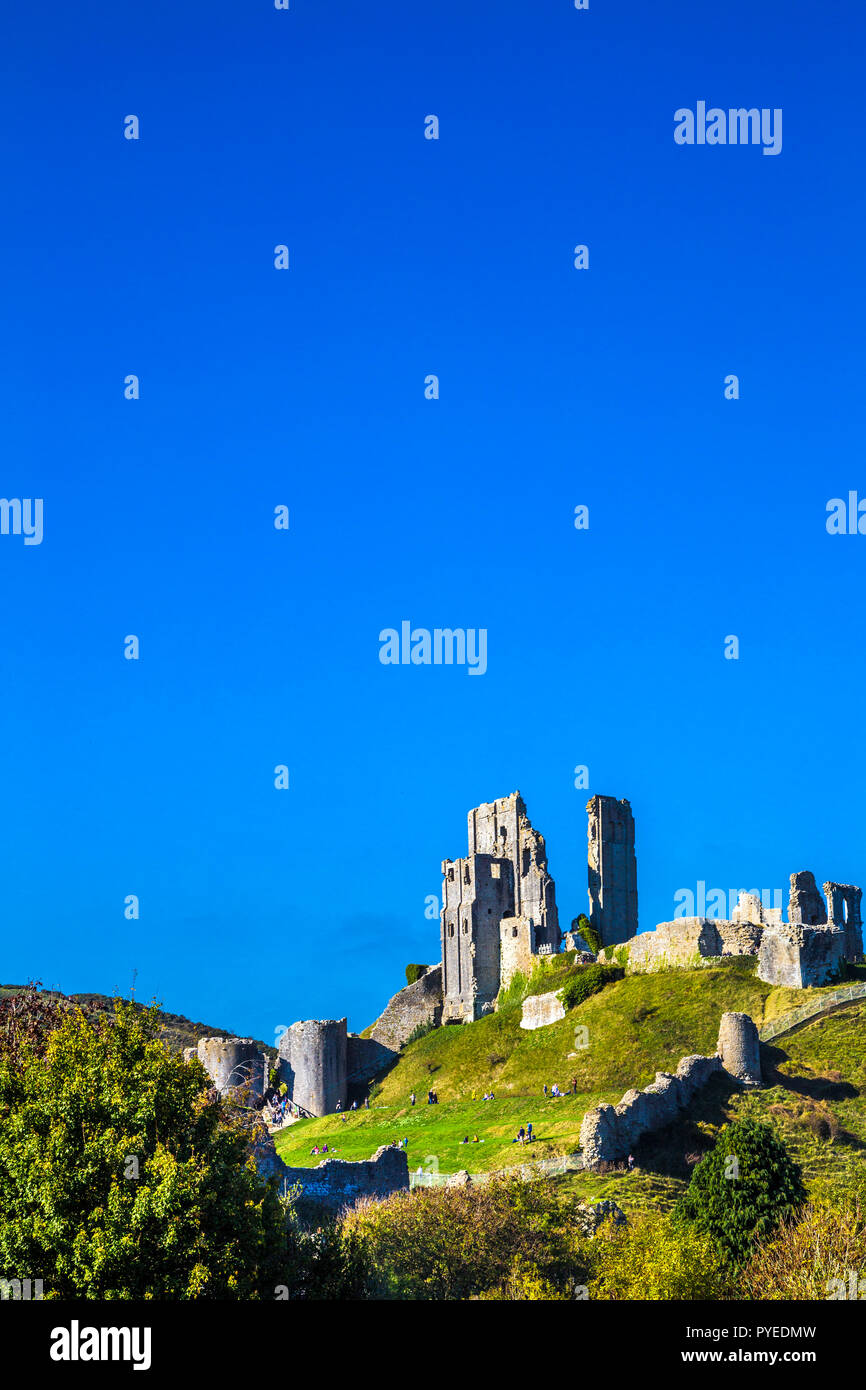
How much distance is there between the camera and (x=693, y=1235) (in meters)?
39.5

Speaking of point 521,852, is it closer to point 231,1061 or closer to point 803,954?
point 231,1061

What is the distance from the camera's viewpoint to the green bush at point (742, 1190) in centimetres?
4409

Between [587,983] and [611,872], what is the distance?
21576 mm

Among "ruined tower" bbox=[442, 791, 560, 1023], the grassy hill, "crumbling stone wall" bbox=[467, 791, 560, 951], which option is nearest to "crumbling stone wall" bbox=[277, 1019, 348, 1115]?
the grassy hill

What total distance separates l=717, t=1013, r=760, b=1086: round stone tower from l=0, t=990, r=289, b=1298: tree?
3477cm

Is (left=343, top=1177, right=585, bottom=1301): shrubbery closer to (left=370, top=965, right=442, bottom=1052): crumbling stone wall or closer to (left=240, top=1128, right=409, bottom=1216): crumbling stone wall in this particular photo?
(left=240, top=1128, right=409, bottom=1216): crumbling stone wall

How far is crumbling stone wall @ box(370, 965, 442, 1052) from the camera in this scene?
99875 mm

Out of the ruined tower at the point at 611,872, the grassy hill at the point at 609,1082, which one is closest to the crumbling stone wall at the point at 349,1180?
the grassy hill at the point at 609,1082

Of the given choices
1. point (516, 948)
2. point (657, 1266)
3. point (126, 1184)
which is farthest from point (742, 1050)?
point (126, 1184)

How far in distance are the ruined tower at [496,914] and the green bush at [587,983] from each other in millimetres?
10766

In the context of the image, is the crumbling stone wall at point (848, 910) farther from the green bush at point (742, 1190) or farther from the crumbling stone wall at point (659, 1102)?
the green bush at point (742, 1190)

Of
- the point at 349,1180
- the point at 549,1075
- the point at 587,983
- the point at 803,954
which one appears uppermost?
the point at 803,954

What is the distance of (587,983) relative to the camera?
8500 centimetres
